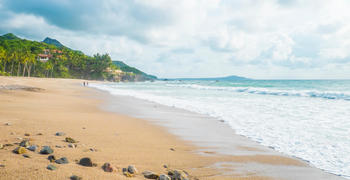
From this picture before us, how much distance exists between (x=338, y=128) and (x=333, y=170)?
3703mm

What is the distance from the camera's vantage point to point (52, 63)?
248 ft

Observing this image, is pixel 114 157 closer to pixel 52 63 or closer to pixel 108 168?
pixel 108 168

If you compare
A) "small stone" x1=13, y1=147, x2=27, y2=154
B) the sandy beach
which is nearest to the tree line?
the sandy beach

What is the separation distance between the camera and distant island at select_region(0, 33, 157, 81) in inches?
2246

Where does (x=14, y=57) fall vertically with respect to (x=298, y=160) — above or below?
above

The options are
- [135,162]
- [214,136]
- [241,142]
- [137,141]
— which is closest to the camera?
[135,162]

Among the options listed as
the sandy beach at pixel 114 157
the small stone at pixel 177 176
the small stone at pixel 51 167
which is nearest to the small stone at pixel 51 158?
the sandy beach at pixel 114 157

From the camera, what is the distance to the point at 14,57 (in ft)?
179

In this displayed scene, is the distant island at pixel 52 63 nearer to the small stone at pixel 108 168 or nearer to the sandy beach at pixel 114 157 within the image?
the sandy beach at pixel 114 157

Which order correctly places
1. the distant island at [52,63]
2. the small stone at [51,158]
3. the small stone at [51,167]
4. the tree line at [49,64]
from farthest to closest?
the distant island at [52,63]
the tree line at [49,64]
the small stone at [51,158]
the small stone at [51,167]

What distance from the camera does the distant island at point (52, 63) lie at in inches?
2246

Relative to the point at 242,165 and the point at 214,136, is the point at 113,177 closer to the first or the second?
the point at 242,165

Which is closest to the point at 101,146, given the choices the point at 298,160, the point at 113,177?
the point at 113,177

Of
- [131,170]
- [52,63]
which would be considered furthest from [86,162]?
[52,63]
